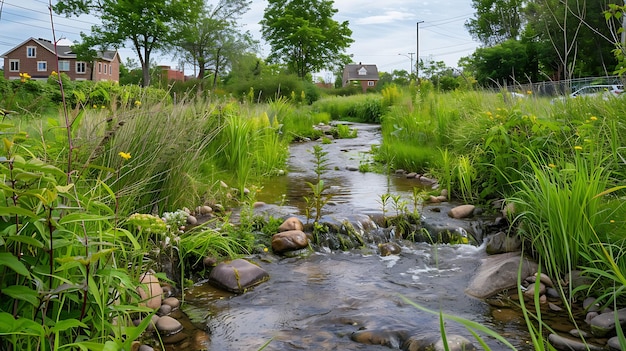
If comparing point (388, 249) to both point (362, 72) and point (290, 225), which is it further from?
point (362, 72)

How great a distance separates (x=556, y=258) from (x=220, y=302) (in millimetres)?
2359

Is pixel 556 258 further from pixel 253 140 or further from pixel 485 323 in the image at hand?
pixel 253 140

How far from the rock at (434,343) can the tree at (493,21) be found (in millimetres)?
55321

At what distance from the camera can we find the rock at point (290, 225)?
14.6 feet

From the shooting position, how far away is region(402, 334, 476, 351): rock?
2.56 m

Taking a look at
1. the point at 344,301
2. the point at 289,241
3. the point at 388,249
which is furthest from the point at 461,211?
the point at 344,301

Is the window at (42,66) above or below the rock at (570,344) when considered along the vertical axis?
above

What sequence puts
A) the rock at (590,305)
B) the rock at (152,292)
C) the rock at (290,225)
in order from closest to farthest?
the rock at (152,292) < the rock at (590,305) < the rock at (290,225)

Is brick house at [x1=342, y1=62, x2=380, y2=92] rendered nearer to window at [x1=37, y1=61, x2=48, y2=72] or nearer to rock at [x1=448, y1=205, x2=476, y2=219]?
window at [x1=37, y1=61, x2=48, y2=72]

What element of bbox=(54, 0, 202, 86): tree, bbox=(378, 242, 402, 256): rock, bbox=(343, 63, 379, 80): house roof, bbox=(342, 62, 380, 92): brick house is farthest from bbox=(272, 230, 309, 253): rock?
bbox=(343, 63, 379, 80): house roof

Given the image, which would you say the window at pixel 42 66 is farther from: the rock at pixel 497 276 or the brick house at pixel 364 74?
the rock at pixel 497 276

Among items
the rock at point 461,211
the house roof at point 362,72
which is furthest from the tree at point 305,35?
the house roof at point 362,72

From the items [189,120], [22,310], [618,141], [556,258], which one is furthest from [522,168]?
[22,310]

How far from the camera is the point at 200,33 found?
40844 mm
